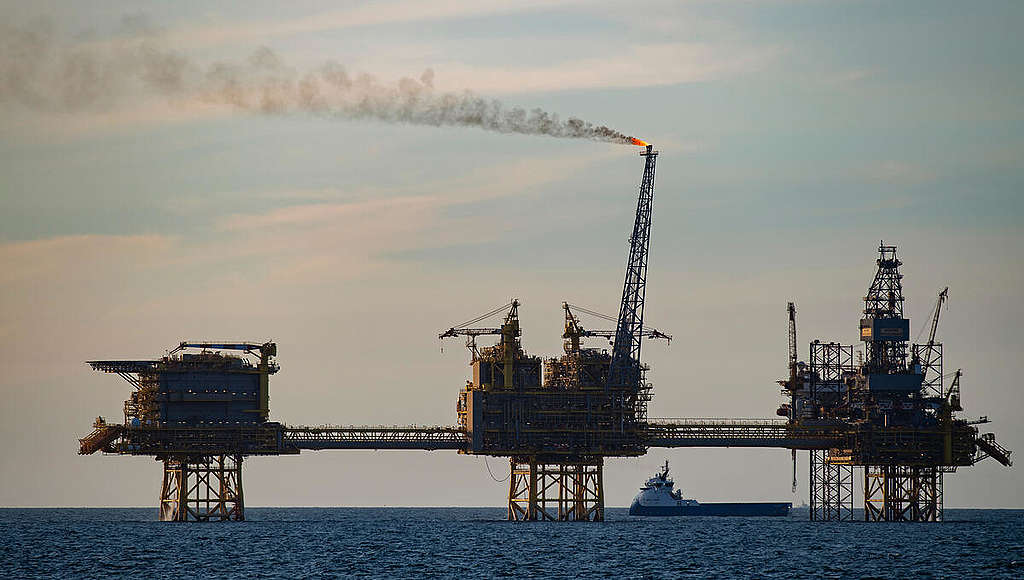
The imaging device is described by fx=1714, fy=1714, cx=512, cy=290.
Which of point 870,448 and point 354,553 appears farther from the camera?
point 870,448

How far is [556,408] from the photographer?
151 m

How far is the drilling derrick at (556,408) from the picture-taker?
15050 centimetres

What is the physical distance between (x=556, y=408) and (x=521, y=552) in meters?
30.4

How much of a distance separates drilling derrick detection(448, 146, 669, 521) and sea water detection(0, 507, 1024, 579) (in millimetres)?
6111

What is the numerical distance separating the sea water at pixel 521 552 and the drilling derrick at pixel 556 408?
611cm

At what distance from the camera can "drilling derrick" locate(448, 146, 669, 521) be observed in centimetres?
15050

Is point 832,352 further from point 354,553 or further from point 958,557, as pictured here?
point 354,553

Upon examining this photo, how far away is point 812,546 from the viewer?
131375 millimetres

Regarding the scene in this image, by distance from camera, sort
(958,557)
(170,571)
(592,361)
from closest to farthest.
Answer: (170,571), (958,557), (592,361)

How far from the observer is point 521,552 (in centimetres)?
12188

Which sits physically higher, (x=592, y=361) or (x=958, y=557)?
(x=592, y=361)

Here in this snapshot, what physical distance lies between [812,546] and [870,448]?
25852 mm

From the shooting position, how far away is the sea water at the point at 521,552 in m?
108

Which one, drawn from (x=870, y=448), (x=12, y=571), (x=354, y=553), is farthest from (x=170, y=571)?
(x=870, y=448)
